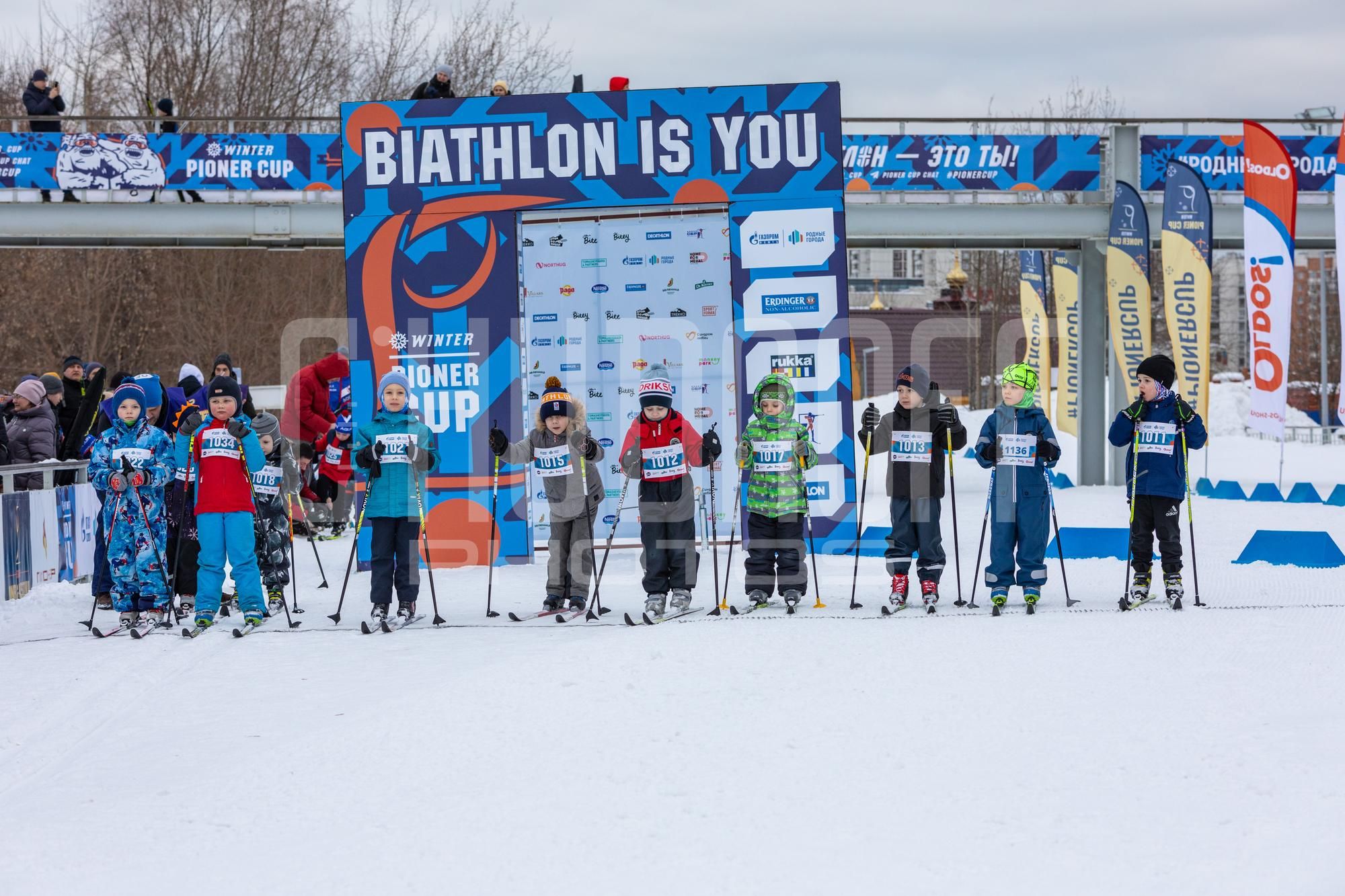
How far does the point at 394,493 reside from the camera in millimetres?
8633

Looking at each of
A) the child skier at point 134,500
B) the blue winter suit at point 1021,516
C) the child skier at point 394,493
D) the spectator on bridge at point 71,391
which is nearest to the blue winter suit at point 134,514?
the child skier at point 134,500

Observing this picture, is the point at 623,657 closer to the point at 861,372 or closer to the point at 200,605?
the point at 200,605

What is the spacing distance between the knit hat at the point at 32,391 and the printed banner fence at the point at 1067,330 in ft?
45.9

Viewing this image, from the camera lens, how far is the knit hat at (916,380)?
28.5 feet

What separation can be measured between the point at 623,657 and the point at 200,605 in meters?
3.19

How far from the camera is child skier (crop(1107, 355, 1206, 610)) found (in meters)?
8.45

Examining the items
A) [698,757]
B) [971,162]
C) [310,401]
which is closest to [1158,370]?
[698,757]

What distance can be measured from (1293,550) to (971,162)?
10162 mm

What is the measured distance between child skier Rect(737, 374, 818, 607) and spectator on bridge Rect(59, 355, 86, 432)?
286 inches

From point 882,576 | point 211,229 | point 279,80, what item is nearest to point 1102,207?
point 882,576

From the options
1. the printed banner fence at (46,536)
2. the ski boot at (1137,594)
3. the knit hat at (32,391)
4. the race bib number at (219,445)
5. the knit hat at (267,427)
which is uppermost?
the knit hat at (32,391)

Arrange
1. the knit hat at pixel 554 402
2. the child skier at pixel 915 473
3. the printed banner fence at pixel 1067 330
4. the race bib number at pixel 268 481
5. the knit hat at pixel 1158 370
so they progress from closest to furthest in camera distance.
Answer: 1. the knit hat at pixel 1158 370
2. the child skier at pixel 915 473
3. the knit hat at pixel 554 402
4. the race bib number at pixel 268 481
5. the printed banner fence at pixel 1067 330

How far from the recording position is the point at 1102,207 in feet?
62.8

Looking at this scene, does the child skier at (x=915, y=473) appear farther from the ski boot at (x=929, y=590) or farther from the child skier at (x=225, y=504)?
the child skier at (x=225, y=504)
